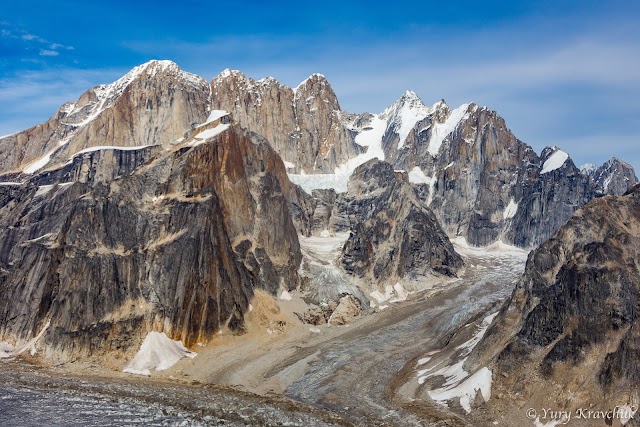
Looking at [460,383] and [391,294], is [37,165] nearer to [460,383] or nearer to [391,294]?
[391,294]

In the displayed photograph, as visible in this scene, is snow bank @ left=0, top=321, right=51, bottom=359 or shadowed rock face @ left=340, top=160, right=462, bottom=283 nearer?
snow bank @ left=0, top=321, right=51, bottom=359

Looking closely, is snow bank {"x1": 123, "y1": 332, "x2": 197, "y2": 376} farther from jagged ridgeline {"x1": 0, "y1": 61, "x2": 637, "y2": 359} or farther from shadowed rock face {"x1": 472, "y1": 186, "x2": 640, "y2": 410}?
shadowed rock face {"x1": 472, "y1": 186, "x2": 640, "y2": 410}

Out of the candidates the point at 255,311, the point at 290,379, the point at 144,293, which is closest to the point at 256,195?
the point at 255,311

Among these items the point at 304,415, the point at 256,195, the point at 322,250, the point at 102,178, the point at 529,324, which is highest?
the point at 102,178

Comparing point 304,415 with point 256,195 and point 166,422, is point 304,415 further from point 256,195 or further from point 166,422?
point 256,195

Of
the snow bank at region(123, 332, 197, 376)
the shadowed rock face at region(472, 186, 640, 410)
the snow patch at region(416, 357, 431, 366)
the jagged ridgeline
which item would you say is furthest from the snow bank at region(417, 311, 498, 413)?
the jagged ridgeline

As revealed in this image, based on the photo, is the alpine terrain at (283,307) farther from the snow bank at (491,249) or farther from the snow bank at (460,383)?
the snow bank at (491,249)

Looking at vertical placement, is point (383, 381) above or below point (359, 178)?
below
